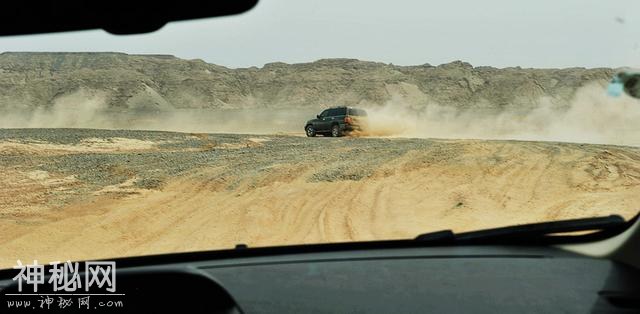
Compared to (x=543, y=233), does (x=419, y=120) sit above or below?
above

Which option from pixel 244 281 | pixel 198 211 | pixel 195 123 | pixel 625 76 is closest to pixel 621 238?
pixel 625 76

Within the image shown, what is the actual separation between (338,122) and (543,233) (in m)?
32.2

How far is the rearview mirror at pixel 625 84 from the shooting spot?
2.87m

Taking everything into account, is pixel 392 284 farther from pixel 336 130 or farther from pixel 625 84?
pixel 336 130

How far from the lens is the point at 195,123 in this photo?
67.3m

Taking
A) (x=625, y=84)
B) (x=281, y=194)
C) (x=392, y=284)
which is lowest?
(x=281, y=194)

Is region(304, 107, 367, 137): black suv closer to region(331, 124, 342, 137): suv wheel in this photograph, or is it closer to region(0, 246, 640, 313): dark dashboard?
region(331, 124, 342, 137): suv wheel

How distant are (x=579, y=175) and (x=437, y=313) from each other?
1514 cm

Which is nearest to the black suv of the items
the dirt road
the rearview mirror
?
the dirt road

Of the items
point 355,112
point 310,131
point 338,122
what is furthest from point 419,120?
point 338,122

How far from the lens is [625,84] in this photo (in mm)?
2943

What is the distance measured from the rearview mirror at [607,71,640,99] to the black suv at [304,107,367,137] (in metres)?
32.2

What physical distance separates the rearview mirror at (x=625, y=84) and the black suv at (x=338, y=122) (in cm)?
3218

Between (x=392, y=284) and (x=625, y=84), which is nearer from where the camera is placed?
(x=392, y=284)
